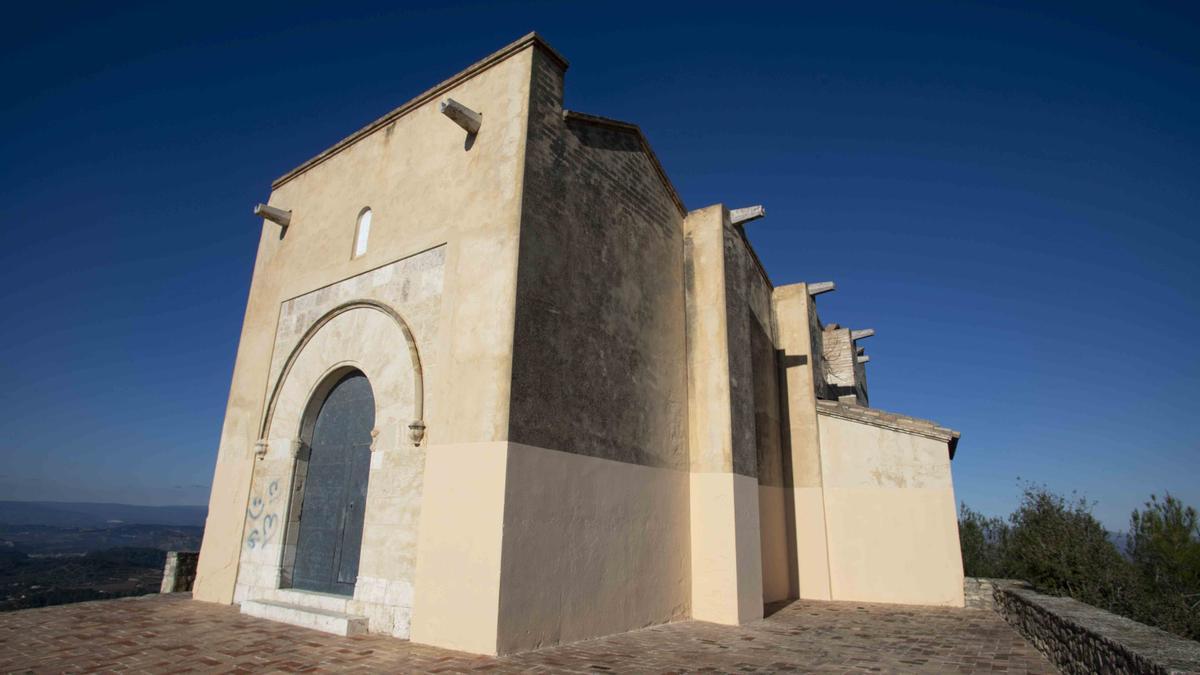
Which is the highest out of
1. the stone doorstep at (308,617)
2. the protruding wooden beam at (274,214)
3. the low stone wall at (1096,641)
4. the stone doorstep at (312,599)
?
the protruding wooden beam at (274,214)

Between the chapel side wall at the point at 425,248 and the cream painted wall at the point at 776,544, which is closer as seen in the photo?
the chapel side wall at the point at 425,248

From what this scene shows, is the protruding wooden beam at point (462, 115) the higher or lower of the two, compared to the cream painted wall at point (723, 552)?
higher

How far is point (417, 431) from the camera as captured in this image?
679cm

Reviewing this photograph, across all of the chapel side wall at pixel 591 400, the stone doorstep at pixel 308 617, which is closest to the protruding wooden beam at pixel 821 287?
the chapel side wall at pixel 591 400

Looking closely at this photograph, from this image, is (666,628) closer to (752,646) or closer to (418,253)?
(752,646)

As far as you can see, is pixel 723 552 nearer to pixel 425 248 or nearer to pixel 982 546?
pixel 425 248

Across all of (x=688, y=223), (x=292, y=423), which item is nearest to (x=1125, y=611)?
(x=688, y=223)

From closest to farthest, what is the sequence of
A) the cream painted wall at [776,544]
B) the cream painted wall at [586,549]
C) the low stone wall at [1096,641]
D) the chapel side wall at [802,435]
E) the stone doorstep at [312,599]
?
the low stone wall at [1096,641] < the cream painted wall at [586,549] < the stone doorstep at [312,599] < the cream painted wall at [776,544] < the chapel side wall at [802,435]

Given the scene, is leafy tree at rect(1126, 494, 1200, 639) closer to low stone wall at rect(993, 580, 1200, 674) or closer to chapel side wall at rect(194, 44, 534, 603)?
low stone wall at rect(993, 580, 1200, 674)

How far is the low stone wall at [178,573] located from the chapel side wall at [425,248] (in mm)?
1365

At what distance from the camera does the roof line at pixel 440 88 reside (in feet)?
24.7

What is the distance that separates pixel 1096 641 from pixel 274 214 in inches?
475

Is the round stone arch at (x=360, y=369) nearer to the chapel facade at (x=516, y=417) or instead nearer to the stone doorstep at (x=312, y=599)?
the chapel facade at (x=516, y=417)

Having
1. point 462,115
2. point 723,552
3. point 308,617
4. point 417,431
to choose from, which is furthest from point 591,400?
point 308,617
